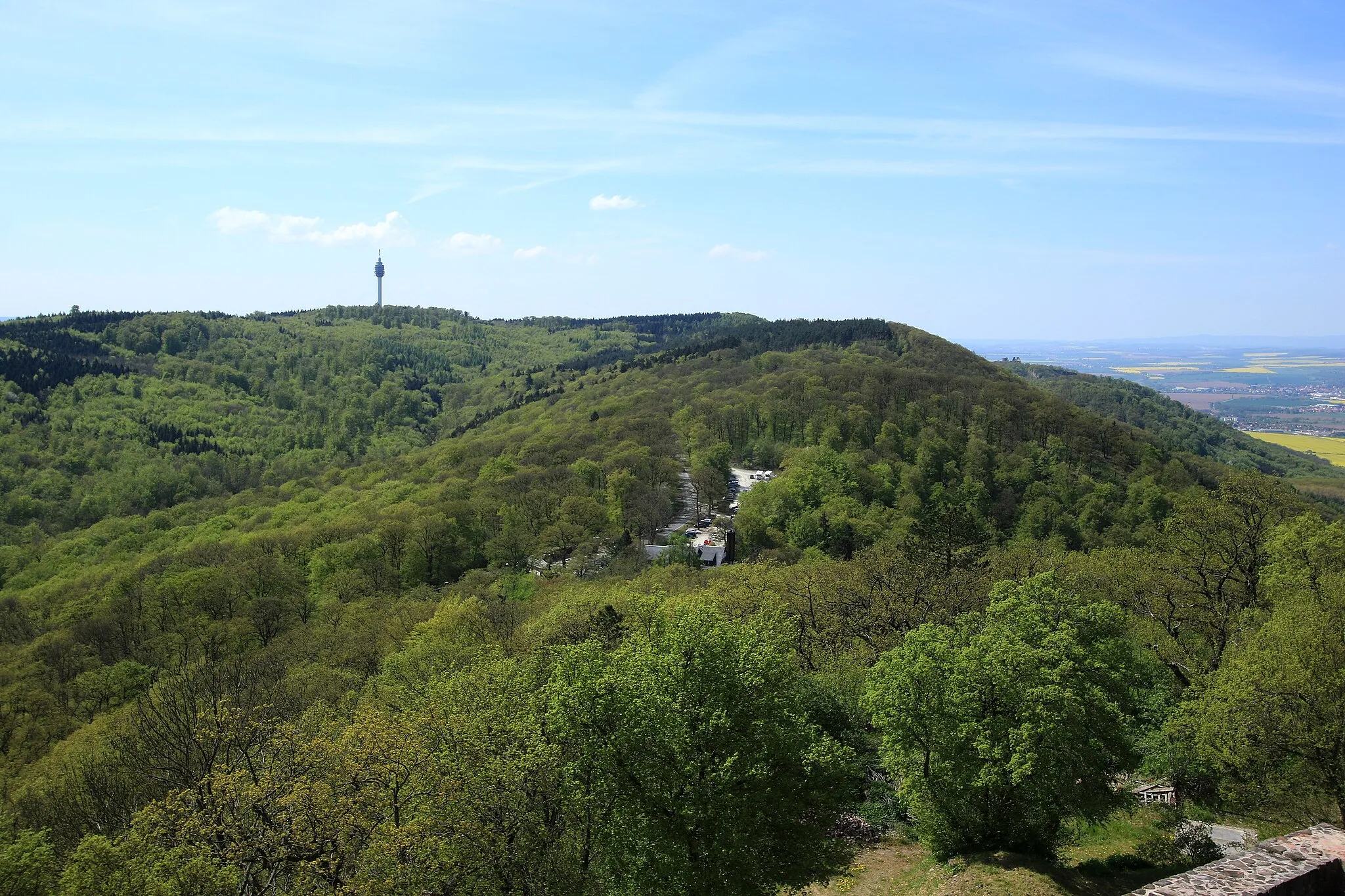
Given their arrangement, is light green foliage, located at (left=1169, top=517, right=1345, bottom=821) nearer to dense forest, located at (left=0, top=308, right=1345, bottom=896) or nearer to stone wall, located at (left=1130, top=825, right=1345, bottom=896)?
dense forest, located at (left=0, top=308, right=1345, bottom=896)

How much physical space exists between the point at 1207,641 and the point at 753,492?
55.7 meters

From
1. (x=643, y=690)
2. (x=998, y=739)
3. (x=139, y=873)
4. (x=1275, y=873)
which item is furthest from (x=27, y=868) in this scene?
(x=1275, y=873)

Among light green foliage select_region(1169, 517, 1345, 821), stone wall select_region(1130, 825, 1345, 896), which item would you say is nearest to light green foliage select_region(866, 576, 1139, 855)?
light green foliage select_region(1169, 517, 1345, 821)

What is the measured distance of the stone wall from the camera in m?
12.3

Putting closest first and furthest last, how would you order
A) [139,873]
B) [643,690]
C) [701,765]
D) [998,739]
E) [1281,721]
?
[139,873] < [701,765] < [643,690] < [1281,721] < [998,739]

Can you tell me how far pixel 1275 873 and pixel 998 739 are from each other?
9.96 metres

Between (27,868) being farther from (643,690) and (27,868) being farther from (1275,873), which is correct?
(1275,873)

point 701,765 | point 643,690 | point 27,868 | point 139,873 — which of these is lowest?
point 27,868

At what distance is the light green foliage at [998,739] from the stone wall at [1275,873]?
7708mm

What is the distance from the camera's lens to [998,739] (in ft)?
74.4

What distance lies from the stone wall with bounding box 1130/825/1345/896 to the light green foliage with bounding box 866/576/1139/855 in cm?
771

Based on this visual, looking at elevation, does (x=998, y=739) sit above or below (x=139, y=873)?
above

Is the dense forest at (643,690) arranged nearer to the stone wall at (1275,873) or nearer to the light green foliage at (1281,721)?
the light green foliage at (1281,721)

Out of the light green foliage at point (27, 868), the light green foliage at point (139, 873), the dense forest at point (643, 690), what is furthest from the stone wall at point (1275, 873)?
the light green foliage at point (27, 868)
